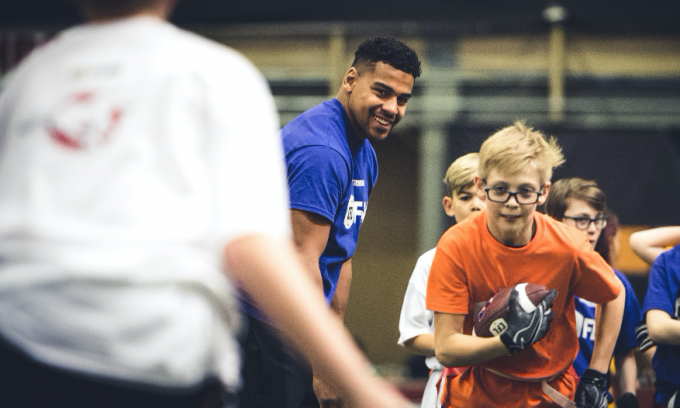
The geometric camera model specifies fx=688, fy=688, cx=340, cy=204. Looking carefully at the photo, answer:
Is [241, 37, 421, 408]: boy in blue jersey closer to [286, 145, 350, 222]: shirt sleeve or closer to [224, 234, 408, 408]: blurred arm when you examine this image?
[286, 145, 350, 222]: shirt sleeve

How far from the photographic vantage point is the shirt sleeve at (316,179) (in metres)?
2.87

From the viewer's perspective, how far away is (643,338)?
12.3 ft

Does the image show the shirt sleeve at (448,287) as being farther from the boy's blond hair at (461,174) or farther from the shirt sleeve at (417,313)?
the boy's blond hair at (461,174)

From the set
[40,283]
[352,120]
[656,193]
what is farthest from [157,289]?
[656,193]

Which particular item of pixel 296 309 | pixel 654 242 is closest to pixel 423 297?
pixel 654 242

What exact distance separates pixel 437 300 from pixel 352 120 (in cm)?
103

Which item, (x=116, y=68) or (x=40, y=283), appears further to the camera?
(x=116, y=68)

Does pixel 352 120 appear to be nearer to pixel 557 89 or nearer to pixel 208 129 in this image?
pixel 208 129

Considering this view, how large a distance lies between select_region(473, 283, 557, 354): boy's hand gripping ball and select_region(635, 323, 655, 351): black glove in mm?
1237

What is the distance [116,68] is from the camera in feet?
3.65

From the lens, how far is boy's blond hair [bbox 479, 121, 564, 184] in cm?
292

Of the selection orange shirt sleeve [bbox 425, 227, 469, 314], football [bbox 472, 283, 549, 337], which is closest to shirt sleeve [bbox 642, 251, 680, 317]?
football [bbox 472, 283, 549, 337]

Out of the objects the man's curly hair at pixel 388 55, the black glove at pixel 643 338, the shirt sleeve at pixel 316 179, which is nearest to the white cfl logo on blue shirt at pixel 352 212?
the shirt sleeve at pixel 316 179

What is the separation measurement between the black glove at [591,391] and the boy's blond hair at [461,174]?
121 cm
